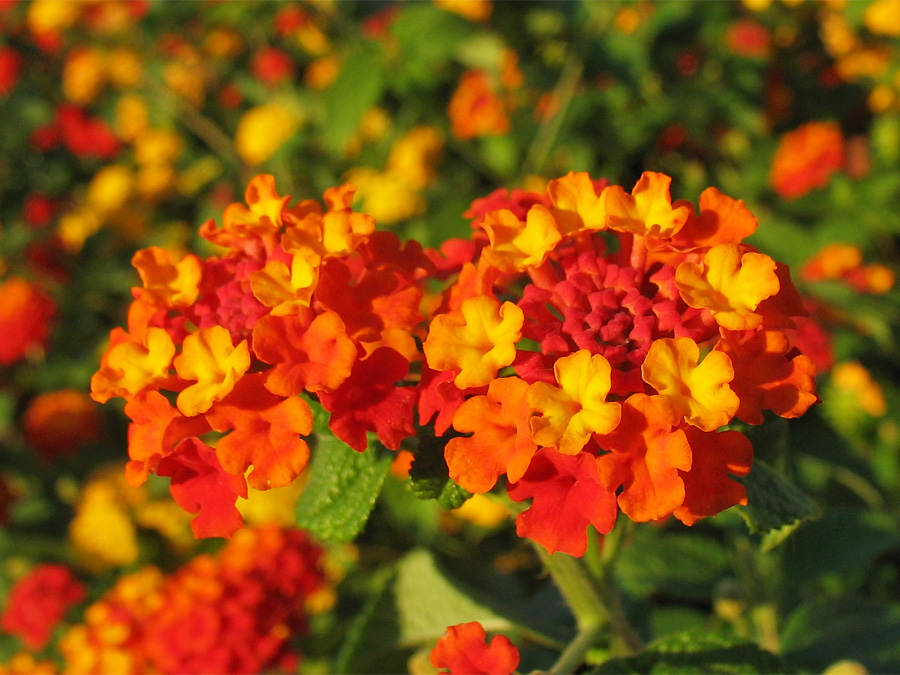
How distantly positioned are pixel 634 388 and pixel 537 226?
0.16 m

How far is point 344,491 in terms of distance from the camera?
0.74 m

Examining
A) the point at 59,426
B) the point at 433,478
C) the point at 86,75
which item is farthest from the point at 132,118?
the point at 433,478

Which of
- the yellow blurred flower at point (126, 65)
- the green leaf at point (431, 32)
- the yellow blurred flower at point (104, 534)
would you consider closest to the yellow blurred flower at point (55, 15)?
the yellow blurred flower at point (126, 65)

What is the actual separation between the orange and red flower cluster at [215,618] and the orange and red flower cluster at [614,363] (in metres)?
0.61

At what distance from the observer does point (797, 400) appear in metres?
0.62

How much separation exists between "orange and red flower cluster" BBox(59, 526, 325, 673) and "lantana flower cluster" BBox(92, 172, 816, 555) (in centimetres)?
51

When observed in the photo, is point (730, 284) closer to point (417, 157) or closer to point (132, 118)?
point (417, 157)

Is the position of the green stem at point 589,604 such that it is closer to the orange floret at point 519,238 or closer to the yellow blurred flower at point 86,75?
the orange floret at point 519,238

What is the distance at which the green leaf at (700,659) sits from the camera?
770 millimetres

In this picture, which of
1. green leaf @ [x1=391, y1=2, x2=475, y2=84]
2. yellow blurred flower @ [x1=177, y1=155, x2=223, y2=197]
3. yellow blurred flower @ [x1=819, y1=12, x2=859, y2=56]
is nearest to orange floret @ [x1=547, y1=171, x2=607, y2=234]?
green leaf @ [x1=391, y1=2, x2=475, y2=84]

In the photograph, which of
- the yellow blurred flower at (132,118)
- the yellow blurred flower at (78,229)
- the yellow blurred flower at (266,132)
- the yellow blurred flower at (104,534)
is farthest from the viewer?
the yellow blurred flower at (132,118)

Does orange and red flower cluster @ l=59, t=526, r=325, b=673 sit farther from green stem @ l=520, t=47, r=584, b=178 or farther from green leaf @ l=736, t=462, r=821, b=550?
green stem @ l=520, t=47, r=584, b=178

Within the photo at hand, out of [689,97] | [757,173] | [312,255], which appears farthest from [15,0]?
[312,255]

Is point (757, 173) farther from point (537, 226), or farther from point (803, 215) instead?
point (537, 226)
